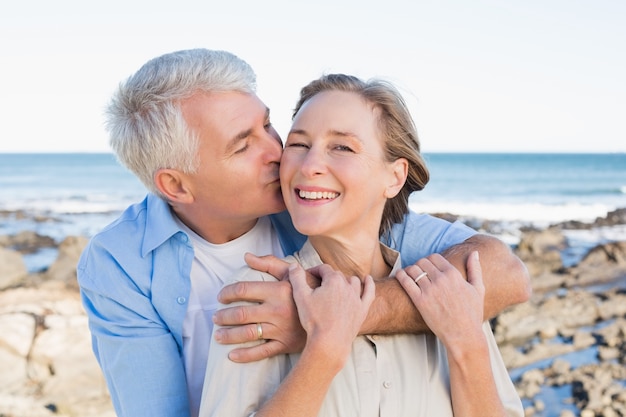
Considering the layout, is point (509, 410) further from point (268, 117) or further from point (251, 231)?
point (268, 117)

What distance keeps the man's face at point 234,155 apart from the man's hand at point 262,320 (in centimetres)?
58

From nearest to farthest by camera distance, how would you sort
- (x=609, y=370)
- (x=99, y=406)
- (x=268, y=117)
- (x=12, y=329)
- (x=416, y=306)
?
(x=416, y=306) → (x=268, y=117) → (x=99, y=406) → (x=609, y=370) → (x=12, y=329)

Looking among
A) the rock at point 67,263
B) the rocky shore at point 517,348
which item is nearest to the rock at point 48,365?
the rocky shore at point 517,348

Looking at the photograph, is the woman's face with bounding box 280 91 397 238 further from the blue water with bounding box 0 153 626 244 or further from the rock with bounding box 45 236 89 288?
the blue water with bounding box 0 153 626 244

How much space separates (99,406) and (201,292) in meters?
3.67

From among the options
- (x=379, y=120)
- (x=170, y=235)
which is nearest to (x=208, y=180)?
(x=170, y=235)

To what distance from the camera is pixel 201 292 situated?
2.71m

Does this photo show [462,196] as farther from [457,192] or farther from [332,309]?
[332,309]

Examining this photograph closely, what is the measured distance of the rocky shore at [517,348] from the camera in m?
5.82

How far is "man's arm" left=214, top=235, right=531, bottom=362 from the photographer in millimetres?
2080

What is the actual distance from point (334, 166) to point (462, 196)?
2792 centimetres

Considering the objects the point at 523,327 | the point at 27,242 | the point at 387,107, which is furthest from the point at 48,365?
the point at 27,242

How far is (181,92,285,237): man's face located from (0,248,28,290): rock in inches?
329

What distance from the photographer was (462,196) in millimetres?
29438
